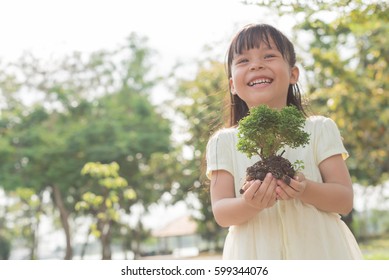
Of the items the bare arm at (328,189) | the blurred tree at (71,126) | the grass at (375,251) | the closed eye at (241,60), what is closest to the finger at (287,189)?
the bare arm at (328,189)

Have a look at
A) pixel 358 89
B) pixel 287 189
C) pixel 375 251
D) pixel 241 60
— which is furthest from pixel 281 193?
pixel 375 251

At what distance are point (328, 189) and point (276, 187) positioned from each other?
21 cm

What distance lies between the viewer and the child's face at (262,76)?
171 cm

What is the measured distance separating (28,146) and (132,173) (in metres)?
4.16

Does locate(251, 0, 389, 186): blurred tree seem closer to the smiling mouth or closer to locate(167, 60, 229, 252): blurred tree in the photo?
locate(167, 60, 229, 252): blurred tree

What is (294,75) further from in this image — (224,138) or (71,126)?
(71,126)

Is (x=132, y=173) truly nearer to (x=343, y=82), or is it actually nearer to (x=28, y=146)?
(x=28, y=146)

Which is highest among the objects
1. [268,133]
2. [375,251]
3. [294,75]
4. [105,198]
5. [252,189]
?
[105,198]

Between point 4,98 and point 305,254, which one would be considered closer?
point 305,254

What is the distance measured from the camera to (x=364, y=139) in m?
11.2

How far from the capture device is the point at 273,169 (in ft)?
4.82

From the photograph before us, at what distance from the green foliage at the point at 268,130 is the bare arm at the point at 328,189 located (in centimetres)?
14

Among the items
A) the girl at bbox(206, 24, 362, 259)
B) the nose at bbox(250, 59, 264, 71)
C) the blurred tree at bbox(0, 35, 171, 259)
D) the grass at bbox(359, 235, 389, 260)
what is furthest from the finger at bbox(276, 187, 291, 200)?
the blurred tree at bbox(0, 35, 171, 259)
